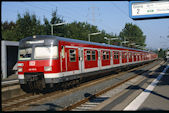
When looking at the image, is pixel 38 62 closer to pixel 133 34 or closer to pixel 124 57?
pixel 124 57

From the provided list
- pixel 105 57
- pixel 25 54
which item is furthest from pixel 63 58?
pixel 105 57

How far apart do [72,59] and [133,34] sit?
100684mm

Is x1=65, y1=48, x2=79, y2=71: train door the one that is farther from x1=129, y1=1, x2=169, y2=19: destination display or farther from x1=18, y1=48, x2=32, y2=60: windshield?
x1=129, y1=1, x2=169, y2=19: destination display

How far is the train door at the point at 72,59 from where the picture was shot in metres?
11.5

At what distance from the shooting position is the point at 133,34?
108 m

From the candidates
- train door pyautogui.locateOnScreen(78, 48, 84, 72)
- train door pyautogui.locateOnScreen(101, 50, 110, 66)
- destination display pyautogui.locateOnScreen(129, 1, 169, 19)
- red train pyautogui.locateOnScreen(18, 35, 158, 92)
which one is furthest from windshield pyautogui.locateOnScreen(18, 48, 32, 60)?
train door pyautogui.locateOnScreen(101, 50, 110, 66)

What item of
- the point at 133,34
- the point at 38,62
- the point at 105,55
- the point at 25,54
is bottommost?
the point at 38,62

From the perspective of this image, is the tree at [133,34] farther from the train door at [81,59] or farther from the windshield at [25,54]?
the windshield at [25,54]

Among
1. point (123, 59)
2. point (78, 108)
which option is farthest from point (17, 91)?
point (123, 59)

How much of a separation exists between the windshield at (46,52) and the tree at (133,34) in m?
A: 98.8

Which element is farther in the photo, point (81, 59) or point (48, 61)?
point (81, 59)

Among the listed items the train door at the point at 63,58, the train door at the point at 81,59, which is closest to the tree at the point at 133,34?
the train door at the point at 81,59

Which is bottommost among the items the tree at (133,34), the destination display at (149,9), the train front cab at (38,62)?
the train front cab at (38,62)

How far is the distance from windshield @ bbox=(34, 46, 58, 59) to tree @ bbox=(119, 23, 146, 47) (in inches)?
3888
